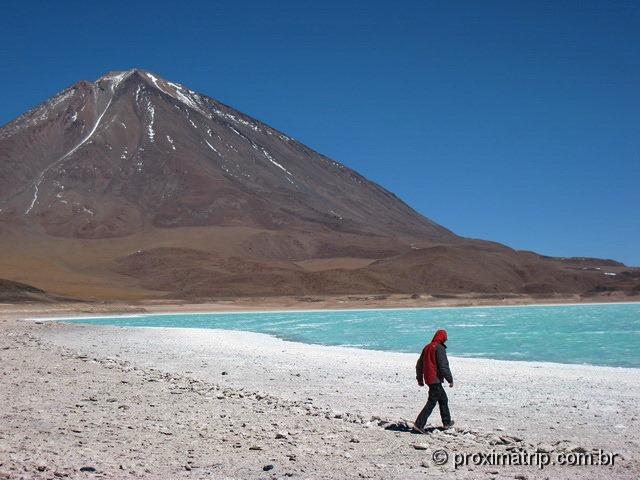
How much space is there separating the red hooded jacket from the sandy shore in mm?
653

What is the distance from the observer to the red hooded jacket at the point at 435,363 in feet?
31.4

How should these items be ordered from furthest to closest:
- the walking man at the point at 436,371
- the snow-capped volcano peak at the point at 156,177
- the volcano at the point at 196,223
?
the snow-capped volcano peak at the point at 156,177 → the volcano at the point at 196,223 → the walking man at the point at 436,371

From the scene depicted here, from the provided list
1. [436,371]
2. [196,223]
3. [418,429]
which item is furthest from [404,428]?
[196,223]

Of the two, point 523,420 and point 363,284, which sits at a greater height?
point 363,284

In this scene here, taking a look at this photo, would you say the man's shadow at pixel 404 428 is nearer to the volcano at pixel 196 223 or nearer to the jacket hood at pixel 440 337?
the jacket hood at pixel 440 337

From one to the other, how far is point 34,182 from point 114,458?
515ft

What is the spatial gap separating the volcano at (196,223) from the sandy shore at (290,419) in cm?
6965

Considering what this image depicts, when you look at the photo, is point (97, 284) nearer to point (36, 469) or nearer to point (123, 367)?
point (123, 367)

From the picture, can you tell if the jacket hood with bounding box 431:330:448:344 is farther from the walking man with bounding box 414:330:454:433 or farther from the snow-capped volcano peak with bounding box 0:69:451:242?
the snow-capped volcano peak with bounding box 0:69:451:242

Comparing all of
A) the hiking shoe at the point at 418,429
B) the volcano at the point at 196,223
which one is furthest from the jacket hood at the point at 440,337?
the volcano at the point at 196,223

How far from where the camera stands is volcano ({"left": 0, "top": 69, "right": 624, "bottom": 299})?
104625 mm

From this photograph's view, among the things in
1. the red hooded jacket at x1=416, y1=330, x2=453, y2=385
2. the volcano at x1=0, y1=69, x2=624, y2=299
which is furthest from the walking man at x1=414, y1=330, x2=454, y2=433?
the volcano at x1=0, y1=69, x2=624, y2=299

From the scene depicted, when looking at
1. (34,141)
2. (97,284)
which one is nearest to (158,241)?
(97,284)

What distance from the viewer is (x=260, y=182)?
553 feet
